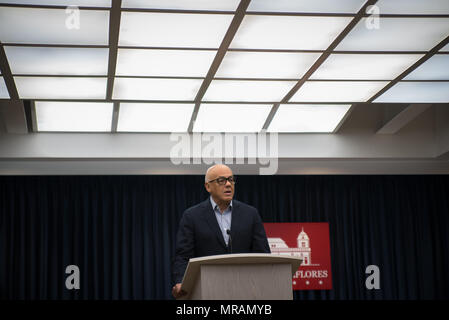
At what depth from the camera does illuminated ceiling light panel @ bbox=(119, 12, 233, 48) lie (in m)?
5.52

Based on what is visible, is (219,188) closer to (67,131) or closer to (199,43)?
(199,43)

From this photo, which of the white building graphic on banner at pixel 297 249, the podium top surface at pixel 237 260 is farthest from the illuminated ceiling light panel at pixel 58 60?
the white building graphic on banner at pixel 297 249

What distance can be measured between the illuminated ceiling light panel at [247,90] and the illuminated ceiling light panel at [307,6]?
1984 mm

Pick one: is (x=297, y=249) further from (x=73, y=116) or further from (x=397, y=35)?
(x=397, y=35)

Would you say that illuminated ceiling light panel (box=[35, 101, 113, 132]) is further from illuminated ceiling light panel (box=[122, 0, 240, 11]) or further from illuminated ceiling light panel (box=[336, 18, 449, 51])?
illuminated ceiling light panel (box=[336, 18, 449, 51])

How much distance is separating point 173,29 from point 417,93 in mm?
3415

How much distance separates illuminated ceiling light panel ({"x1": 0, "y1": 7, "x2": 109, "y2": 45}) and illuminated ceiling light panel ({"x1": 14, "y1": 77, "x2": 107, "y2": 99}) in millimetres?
1148

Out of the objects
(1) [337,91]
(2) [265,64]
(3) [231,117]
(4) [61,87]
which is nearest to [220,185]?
(2) [265,64]

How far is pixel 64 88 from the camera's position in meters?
7.38

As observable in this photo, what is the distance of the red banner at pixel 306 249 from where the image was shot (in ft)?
33.2

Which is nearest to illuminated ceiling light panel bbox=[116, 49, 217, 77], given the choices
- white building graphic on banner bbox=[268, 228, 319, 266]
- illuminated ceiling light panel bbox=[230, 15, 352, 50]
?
illuminated ceiling light panel bbox=[230, 15, 352, 50]

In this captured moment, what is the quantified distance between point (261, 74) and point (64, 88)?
86.1 inches

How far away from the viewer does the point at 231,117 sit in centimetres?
870
